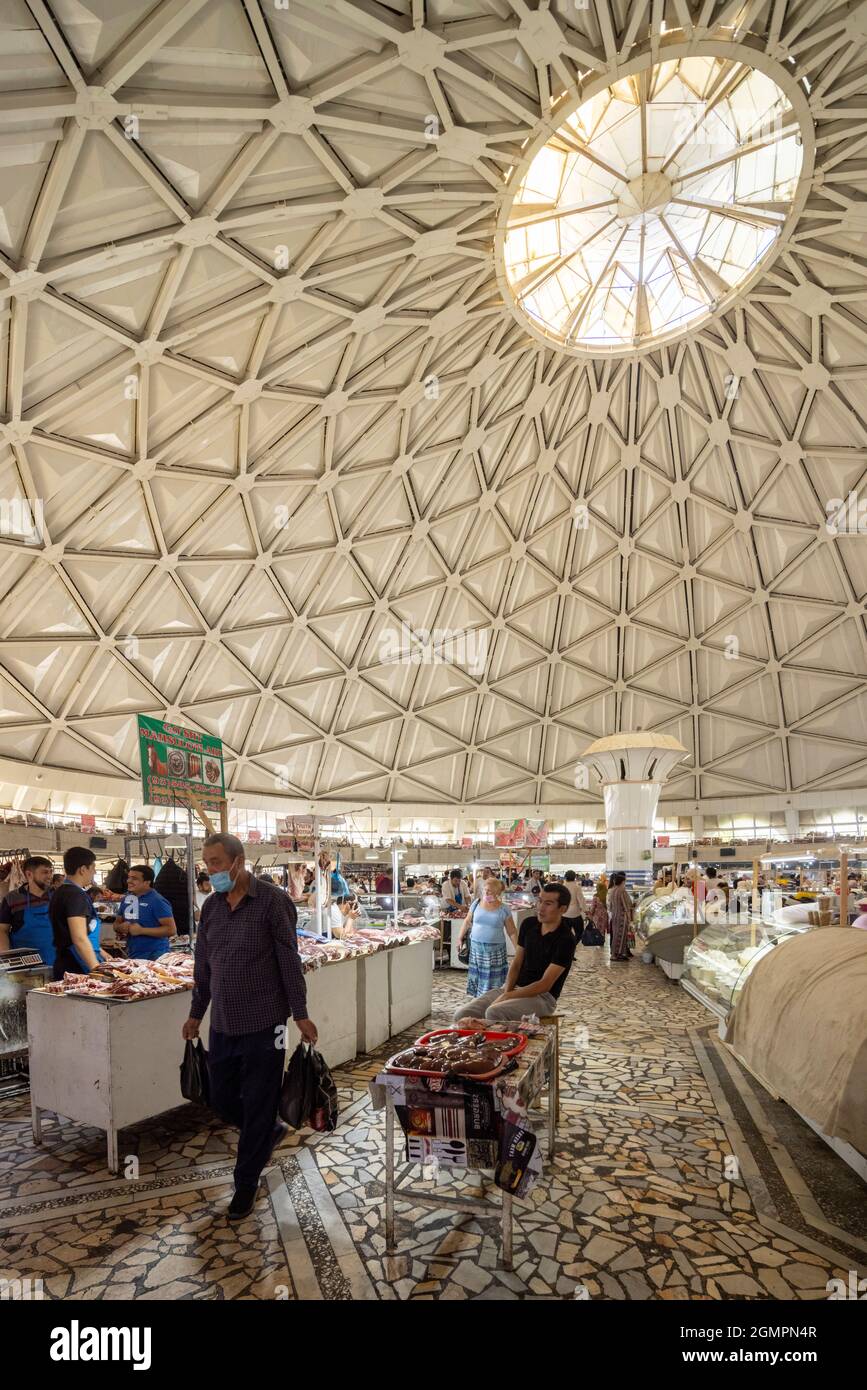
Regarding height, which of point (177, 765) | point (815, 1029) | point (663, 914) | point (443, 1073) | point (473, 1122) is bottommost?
point (663, 914)

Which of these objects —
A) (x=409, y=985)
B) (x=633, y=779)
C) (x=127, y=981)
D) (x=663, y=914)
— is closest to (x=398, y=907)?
(x=663, y=914)

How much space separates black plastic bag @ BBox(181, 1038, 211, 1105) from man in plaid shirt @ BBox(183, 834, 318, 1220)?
0.09 m

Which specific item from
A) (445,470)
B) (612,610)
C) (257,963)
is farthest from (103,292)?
(612,610)

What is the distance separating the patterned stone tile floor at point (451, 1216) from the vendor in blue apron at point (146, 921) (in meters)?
1.80

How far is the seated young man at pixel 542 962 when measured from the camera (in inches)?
273

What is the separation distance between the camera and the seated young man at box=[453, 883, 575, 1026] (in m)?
6.94

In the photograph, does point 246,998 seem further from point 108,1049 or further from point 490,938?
point 490,938

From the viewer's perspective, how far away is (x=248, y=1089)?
16.7 feet

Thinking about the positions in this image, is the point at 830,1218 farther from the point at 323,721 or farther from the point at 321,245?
the point at 323,721

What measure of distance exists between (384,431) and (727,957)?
19.5 m

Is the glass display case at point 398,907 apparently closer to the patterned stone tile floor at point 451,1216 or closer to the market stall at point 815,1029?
the patterned stone tile floor at point 451,1216

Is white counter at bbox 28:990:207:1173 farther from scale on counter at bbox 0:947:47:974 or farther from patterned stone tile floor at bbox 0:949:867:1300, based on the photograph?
scale on counter at bbox 0:947:47:974

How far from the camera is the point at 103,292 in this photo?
15461 millimetres

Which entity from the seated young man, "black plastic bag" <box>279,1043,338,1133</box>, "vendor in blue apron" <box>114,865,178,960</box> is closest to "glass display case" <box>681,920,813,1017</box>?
the seated young man
